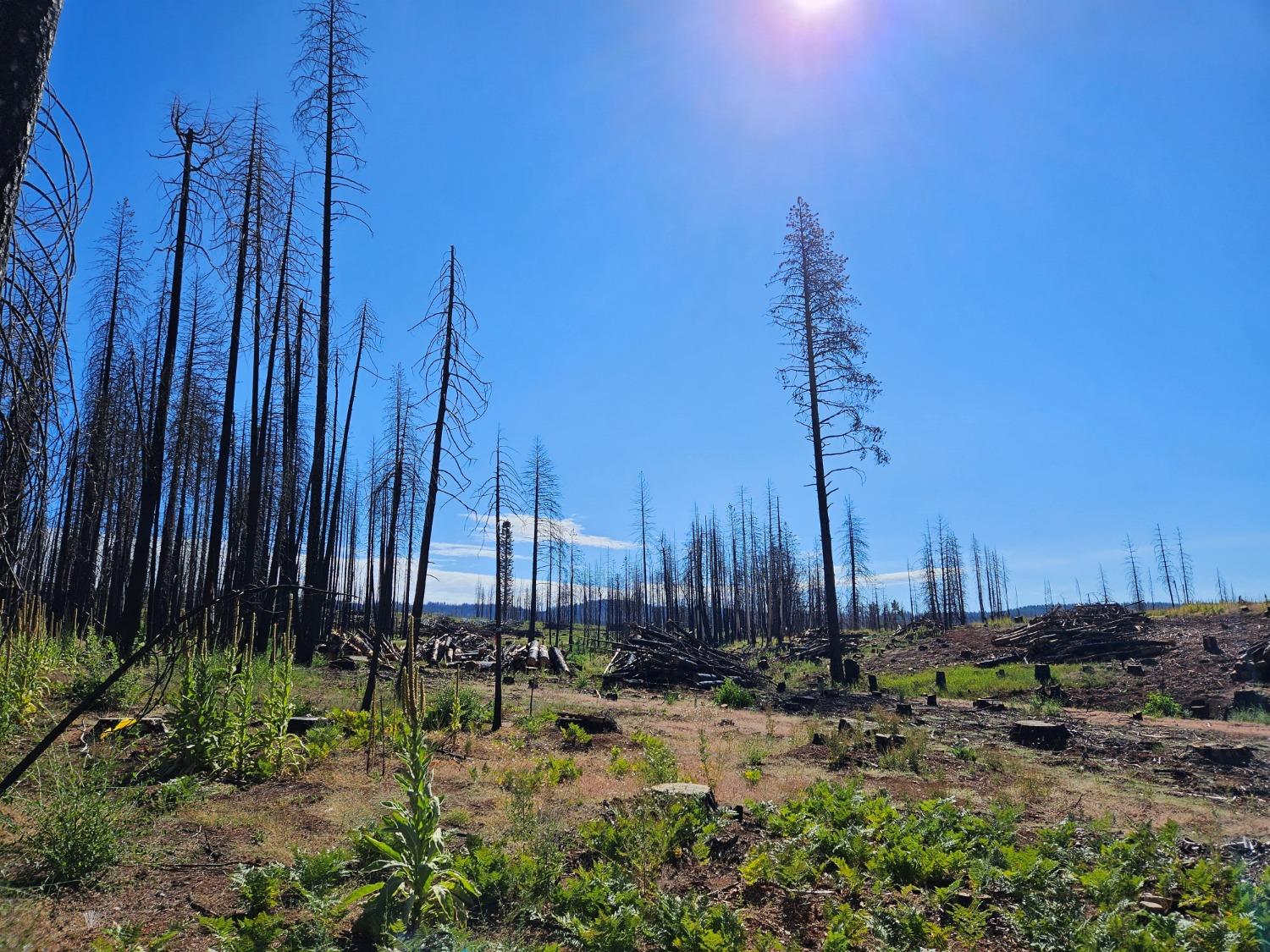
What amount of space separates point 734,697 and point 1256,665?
12.1 m

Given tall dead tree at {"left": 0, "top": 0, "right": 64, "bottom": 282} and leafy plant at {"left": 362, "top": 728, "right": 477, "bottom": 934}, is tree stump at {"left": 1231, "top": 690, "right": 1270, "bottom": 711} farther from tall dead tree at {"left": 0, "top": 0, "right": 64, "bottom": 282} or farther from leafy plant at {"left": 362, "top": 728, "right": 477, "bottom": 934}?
tall dead tree at {"left": 0, "top": 0, "right": 64, "bottom": 282}

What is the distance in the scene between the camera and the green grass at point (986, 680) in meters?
17.5

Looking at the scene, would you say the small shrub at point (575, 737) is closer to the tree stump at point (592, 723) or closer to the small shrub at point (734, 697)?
the tree stump at point (592, 723)

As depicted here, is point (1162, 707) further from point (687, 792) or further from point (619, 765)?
point (687, 792)

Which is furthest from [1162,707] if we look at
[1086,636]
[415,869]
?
[415,869]

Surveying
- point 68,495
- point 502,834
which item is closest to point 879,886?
Result: point 502,834

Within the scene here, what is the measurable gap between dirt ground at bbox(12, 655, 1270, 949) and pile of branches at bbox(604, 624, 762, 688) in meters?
7.50

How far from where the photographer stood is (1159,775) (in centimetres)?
850

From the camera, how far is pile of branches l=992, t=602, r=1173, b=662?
21078 millimetres

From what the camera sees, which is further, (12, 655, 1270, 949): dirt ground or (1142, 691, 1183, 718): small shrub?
(1142, 691, 1183, 718): small shrub

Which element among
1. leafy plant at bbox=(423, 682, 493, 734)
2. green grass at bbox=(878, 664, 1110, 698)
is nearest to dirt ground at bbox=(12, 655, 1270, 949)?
leafy plant at bbox=(423, 682, 493, 734)

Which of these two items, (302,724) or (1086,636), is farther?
(1086,636)

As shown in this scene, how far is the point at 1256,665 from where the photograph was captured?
51.6ft

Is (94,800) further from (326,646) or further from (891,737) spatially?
(326,646)
